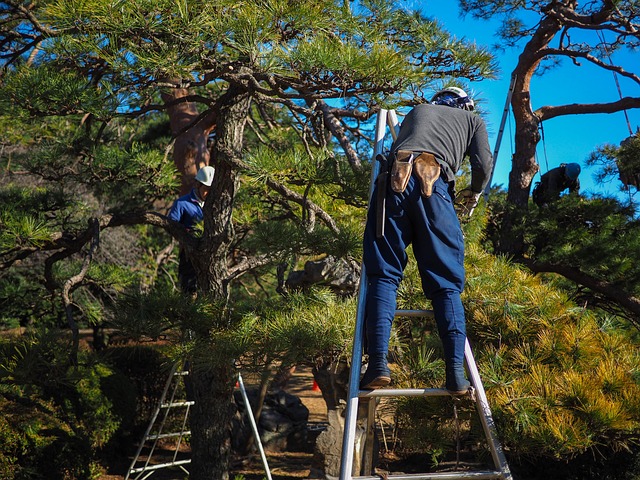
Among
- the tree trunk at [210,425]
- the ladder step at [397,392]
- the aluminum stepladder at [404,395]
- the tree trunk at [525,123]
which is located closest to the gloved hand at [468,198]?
the aluminum stepladder at [404,395]

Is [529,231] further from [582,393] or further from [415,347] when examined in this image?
[582,393]

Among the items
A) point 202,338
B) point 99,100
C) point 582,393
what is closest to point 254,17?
point 99,100

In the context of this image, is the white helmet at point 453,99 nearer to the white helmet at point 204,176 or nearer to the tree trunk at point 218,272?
the tree trunk at point 218,272

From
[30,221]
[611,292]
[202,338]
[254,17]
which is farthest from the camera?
[611,292]

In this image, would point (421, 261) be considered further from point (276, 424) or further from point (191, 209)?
point (276, 424)

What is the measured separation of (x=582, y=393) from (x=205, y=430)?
98.7 inches

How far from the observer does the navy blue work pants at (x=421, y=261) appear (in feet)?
7.11

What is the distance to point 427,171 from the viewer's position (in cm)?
231

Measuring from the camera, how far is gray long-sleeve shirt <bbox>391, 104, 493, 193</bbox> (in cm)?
242

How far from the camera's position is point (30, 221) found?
359 centimetres

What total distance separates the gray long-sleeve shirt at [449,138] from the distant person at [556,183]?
3438mm

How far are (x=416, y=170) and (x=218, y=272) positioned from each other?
1893 mm

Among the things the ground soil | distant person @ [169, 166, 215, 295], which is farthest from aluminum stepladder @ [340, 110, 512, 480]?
the ground soil

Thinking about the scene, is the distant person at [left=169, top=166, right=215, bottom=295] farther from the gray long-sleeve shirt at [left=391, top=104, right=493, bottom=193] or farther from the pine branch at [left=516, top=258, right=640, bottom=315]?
the pine branch at [left=516, top=258, right=640, bottom=315]
